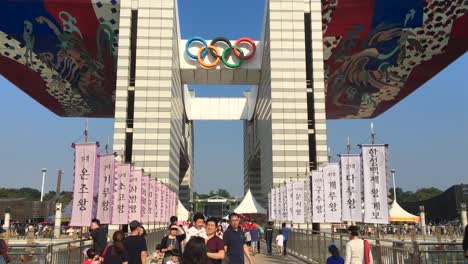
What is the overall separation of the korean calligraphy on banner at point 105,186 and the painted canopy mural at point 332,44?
93.9 ft

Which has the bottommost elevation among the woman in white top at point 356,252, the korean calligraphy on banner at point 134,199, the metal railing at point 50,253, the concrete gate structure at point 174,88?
the metal railing at point 50,253

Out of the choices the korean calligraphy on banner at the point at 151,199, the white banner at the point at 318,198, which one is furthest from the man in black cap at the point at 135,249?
the korean calligraphy on banner at the point at 151,199

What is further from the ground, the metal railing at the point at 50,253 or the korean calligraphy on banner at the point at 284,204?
the korean calligraphy on banner at the point at 284,204

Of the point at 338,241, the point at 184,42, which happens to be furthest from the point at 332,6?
the point at 338,241

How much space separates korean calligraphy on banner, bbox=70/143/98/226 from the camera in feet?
46.8

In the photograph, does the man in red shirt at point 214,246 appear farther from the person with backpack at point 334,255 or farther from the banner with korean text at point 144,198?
the banner with korean text at point 144,198

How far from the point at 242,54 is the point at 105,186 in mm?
33376

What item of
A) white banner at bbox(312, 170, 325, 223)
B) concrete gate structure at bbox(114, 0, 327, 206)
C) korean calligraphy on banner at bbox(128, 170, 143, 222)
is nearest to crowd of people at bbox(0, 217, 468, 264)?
korean calligraphy on banner at bbox(128, 170, 143, 222)

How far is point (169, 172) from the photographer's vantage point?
42969 millimetres

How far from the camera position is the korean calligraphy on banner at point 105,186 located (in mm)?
17172

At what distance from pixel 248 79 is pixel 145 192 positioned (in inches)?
1150

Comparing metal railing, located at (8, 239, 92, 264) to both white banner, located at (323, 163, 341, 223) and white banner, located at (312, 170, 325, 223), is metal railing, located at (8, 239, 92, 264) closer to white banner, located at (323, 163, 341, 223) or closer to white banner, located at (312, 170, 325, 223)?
white banner, located at (323, 163, 341, 223)

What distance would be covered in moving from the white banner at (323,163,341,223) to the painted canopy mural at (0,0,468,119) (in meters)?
25.4

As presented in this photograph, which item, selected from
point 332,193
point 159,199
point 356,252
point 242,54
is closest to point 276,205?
point 159,199
